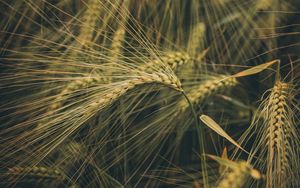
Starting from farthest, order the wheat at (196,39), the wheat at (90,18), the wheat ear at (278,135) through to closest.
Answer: the wheat at (196,39) → the wheat at (90,18) → the wheat ear at (278,135)

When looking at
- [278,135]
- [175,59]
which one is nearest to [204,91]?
[175,59]

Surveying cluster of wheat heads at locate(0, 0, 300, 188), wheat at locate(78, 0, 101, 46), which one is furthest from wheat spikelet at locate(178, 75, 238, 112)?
wheat at locate(78, 0, 101, 46)

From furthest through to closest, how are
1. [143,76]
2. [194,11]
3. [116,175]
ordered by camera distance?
[194,11], [116,175], [143,76]

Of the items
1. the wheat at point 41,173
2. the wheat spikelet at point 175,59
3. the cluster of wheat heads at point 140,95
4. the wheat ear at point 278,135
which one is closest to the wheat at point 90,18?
the cluster of wheat heads at point 140,95

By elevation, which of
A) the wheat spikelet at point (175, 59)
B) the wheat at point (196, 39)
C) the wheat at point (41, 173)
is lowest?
the wheat at point (41, 173)

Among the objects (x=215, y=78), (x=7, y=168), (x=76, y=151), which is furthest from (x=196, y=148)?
(x=7, y=168)

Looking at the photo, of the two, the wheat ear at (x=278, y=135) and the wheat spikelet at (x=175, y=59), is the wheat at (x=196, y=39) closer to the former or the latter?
the wheat spikelet at (x=175, y=59)

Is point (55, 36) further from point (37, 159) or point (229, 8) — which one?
point (229, 8)

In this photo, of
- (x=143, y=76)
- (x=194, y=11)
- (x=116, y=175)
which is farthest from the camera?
(x=194, y=11)
